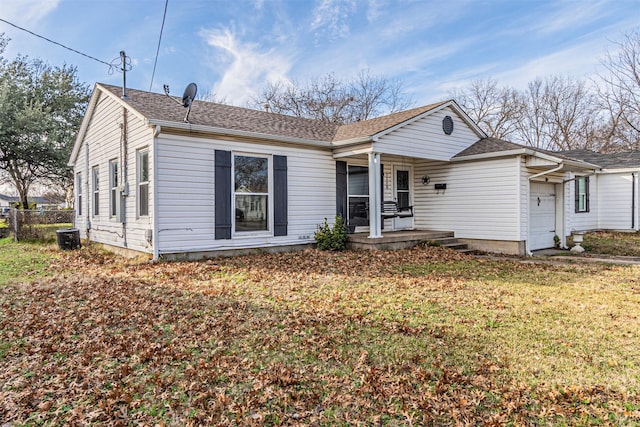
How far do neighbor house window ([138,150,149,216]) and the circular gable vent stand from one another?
791 cm

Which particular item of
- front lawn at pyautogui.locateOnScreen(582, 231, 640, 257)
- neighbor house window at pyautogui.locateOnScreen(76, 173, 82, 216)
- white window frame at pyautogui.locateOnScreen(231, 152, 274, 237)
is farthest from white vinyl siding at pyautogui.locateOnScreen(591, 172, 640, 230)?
neighbor house window at pyautogui.locateOnScreen(76, 173, 82, 216)

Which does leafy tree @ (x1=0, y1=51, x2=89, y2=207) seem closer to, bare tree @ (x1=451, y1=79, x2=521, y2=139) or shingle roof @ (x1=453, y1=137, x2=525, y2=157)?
shingle roof @ (x1=453, y1=137, x2=525, y2=157)

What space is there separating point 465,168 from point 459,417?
932 cm

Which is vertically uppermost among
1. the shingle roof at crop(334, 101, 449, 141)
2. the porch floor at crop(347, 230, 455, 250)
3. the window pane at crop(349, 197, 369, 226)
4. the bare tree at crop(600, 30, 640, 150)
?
the bare tree at crop(600, 30, 640, 150)

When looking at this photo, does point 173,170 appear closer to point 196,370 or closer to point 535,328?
point 196,370

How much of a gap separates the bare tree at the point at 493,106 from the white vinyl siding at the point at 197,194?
22.6m

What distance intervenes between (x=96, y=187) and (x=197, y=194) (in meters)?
5.42

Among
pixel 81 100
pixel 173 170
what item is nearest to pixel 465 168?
pixel 173 170

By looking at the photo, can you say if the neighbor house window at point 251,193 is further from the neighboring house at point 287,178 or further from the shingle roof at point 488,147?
the shingle roof at point 488,147

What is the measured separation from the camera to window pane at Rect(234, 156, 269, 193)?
28.9ft

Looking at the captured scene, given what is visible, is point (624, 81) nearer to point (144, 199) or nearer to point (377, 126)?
point (377, 126)

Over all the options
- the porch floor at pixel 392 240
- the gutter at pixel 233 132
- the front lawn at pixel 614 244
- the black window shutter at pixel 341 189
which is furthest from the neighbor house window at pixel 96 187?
the front lawn at pixel 614 244

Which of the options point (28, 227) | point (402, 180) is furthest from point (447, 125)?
point (28, 227)

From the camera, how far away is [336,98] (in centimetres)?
2606
